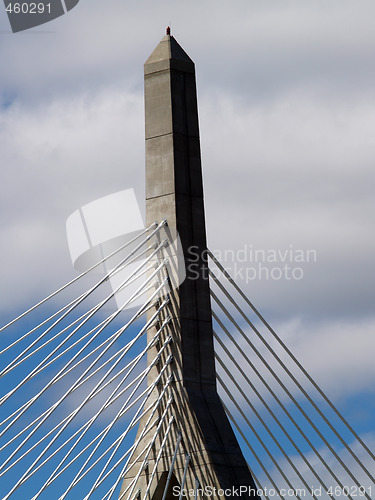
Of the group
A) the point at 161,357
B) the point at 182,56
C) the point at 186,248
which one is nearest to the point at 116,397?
the point at 161,357

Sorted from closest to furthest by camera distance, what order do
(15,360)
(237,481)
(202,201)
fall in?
(15,360), (237,481), (202,201)

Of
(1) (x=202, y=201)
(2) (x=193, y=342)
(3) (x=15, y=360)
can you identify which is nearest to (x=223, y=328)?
(2) (x=193, y=342)

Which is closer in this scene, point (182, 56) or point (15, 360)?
point (15, 360)

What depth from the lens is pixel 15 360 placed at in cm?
2405

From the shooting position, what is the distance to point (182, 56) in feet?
92.5

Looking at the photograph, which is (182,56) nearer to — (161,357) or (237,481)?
(161,357)

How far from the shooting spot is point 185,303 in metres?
26.6

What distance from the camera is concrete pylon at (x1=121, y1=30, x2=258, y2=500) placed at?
84.0 ft

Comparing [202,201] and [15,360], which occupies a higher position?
[202,201]

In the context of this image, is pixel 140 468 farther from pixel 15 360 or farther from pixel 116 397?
pixel 15 360

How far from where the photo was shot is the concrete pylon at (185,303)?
2561 centimetres

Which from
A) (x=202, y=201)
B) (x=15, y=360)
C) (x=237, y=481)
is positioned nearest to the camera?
(x=15, y=360)

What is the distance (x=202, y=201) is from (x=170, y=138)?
158 centimetres

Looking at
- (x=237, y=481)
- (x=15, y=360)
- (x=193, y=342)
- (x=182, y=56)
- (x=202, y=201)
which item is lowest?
(x=15, y=360)
